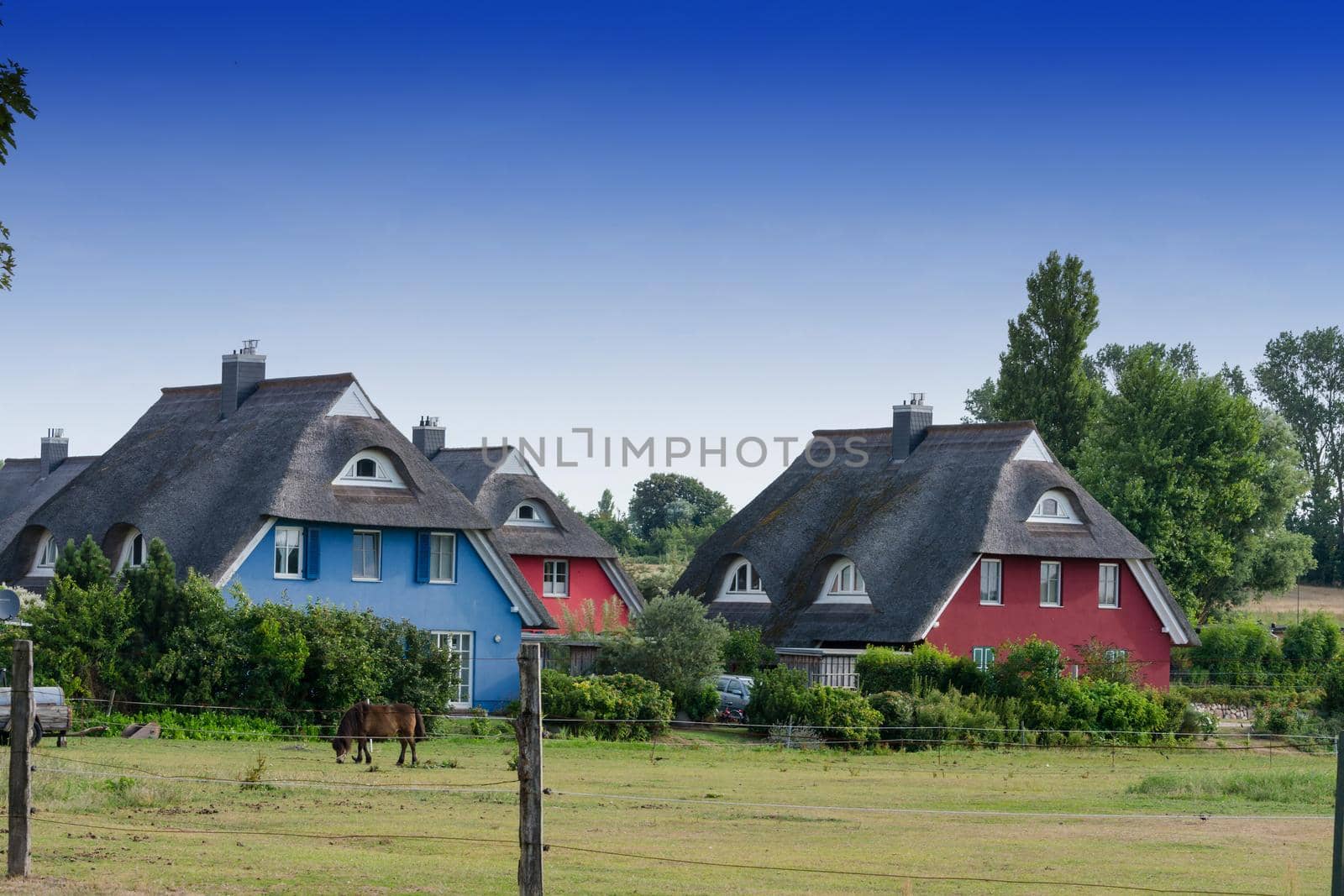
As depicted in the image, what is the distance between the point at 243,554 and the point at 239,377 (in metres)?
8.60

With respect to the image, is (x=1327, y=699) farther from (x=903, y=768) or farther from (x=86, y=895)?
(x=86, y=895)

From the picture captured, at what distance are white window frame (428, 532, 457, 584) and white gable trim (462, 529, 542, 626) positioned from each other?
0.36m

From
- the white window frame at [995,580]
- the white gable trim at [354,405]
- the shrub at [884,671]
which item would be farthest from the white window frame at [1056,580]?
the white gable trim at [354,405]

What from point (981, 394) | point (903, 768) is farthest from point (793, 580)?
point (981, 394)

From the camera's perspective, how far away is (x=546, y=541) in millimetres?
55656

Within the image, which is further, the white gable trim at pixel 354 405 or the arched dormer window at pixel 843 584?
the arched dormer window at pixel 843 584

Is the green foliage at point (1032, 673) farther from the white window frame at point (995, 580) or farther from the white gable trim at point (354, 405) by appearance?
the white gable trim at point (354, 405)

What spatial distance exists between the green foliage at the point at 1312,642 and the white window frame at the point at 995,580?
51.1 ft

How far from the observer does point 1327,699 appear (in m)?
47.5

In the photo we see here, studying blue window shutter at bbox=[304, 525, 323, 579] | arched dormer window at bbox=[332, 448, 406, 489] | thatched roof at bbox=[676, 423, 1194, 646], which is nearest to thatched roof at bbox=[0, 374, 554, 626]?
arched dormer window at bbox=[332, 448, 406, 489]

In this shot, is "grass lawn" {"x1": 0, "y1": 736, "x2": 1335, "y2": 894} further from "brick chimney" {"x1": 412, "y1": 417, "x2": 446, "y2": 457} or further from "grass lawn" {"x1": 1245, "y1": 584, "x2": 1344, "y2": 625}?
"grass lawn" {"x1": 1245, "y1": 584, "x2": 1344, "y2": 625}

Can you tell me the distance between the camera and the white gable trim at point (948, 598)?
4612 cm

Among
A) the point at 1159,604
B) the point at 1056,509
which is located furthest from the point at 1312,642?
the point at 1056,509

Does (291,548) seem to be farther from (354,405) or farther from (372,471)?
(354,405)
